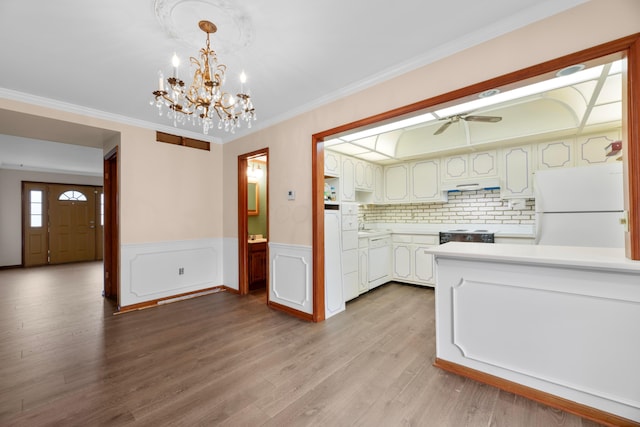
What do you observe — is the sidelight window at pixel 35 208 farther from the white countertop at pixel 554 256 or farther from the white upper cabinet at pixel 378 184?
the white countertop at pixel 554 256

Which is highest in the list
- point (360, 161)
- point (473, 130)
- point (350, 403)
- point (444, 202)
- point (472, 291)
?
point (473, 130)

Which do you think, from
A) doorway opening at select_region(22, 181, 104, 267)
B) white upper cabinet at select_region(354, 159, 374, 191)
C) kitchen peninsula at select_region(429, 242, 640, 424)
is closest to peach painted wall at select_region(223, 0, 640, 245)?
kitchen peninsula at select_region(429, 242, 640, 424)

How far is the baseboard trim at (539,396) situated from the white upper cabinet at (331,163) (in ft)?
8.63

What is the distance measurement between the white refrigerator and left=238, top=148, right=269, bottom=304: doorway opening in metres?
3.43

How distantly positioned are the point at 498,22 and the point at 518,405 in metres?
2.61

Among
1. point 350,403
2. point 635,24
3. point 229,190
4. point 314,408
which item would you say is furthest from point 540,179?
point 229,190

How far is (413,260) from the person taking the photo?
4.58 m

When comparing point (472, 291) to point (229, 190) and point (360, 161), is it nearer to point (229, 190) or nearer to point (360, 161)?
point (360, 161)

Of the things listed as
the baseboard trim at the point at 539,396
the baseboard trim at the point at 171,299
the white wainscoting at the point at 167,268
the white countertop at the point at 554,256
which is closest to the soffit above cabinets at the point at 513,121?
the white countertop at the point at 554,256

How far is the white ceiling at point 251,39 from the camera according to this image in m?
1.78

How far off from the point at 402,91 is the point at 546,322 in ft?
6.91

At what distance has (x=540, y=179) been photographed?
122 inches

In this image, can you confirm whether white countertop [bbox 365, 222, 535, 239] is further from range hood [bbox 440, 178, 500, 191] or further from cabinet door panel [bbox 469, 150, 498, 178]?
cabinet door panel [bbox 469, 150, 498, 178]

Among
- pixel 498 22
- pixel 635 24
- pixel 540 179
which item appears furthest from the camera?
pixel 540 179
